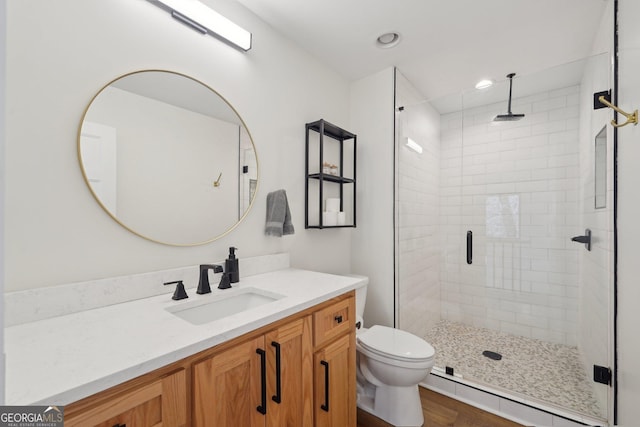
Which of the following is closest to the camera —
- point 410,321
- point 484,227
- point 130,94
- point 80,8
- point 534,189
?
point 80,8

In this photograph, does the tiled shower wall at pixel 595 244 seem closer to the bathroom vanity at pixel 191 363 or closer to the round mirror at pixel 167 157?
the bathroom vanity at pixel 191 363

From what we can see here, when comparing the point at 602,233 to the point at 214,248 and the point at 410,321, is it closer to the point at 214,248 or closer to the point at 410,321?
the point at 410,321

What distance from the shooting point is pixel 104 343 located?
77 cm

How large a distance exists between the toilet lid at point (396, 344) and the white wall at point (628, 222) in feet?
2.79

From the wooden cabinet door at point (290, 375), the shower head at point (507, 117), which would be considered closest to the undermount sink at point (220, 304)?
the wooden cabinet door at point (290, 375)

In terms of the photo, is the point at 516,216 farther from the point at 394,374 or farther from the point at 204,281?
the point at 204,281

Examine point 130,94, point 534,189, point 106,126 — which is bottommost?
point 534,189

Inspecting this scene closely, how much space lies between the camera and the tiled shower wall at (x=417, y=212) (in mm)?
2355

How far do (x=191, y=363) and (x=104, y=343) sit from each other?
0.24 m

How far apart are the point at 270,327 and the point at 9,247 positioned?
2.91 feet

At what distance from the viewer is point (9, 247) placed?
2.98 feet

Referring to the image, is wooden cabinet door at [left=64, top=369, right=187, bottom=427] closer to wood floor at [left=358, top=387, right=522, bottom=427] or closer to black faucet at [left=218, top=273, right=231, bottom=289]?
black faucet at [left=218, top=273, right=231, bottom=289]

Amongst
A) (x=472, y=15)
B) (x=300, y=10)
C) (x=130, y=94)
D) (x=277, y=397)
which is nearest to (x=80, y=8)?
(x=130, y=94)

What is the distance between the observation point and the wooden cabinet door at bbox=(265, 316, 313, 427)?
997 mm
